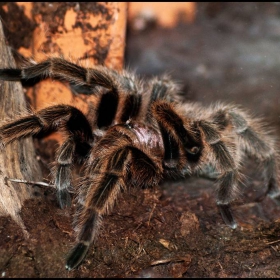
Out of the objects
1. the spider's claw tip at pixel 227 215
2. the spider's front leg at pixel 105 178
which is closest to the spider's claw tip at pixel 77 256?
the spider's front leg at pixel 105 178

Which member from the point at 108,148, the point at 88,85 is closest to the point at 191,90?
the point at 88,85

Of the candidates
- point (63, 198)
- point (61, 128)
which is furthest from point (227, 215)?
point (61, 128)

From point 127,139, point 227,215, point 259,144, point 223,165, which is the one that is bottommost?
point 227,215

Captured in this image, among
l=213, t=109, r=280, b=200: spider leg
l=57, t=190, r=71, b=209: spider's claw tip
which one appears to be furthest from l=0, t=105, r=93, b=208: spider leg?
l=213, t=109, r=280, b=200: spider leg

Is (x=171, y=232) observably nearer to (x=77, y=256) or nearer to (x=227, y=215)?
(x=227, y=215)

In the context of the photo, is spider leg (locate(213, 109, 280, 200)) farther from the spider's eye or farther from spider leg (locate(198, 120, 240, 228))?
the spider's eye

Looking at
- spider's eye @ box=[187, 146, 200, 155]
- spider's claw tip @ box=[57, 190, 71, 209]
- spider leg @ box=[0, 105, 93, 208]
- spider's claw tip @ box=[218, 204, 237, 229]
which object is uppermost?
spider leg @ box=[0, 105, 93, 208]

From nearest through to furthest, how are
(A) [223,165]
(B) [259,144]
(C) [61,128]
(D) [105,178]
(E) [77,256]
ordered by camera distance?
1. (E) [77,256]
2. (D) [105,178]
3. (C) [61,128]
4. (A) [223,165]
5. (B) [259,144]

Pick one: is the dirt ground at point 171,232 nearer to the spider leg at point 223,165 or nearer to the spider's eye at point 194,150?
the spider leg at point 223,165

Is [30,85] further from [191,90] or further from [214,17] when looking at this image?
[214,17]
